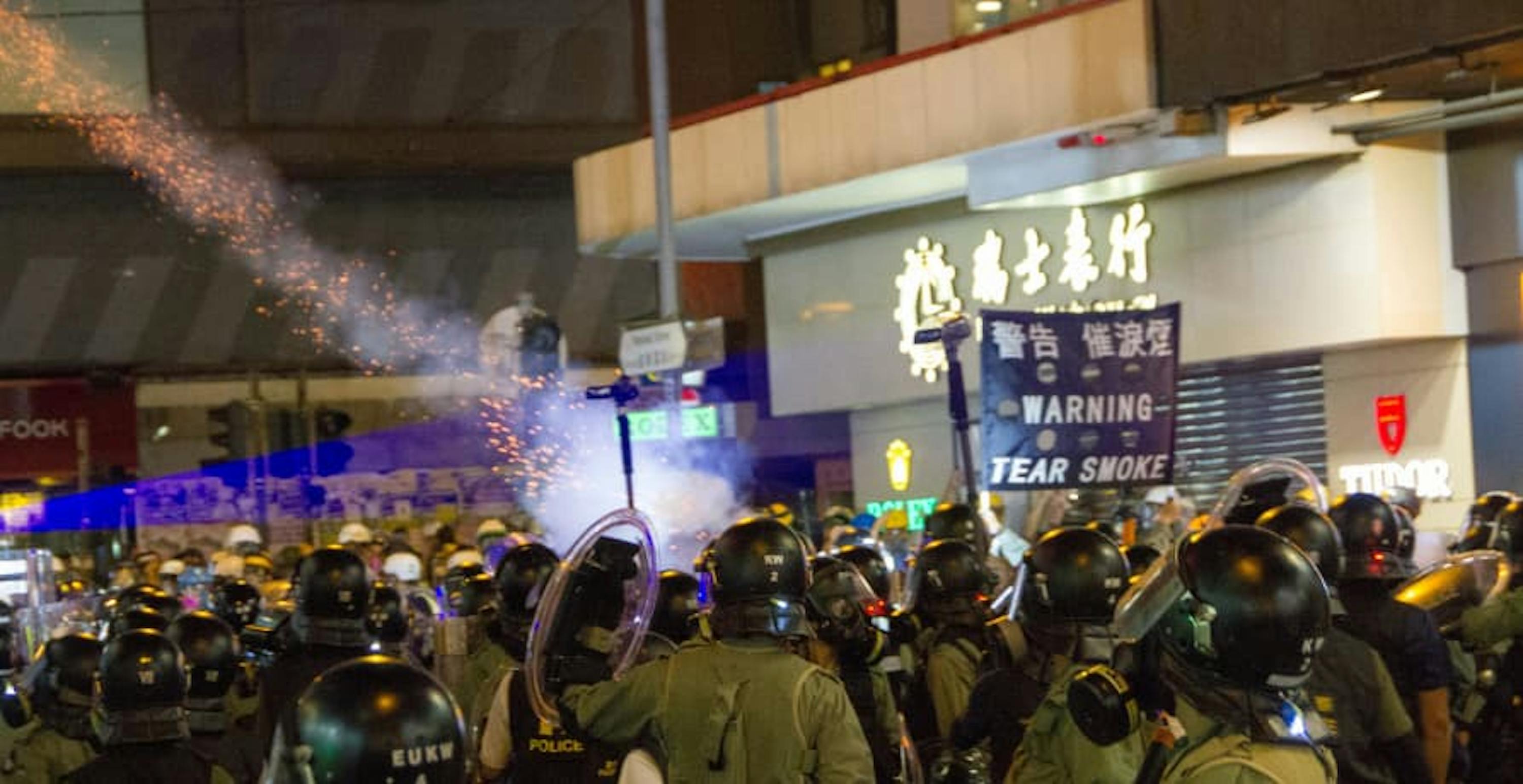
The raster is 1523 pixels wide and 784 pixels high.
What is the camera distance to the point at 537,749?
7.68 metres

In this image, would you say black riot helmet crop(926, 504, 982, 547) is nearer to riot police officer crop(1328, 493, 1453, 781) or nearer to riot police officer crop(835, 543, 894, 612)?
riot police officer crop(835, 543, 894, 612)

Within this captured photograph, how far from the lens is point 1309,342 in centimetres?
1842

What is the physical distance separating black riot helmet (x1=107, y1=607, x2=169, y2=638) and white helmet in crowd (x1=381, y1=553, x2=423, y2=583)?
1018 cm

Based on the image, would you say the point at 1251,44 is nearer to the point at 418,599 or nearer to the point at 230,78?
the point at 418,599

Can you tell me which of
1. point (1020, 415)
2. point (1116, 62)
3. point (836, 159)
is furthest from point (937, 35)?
point (1020, 415)

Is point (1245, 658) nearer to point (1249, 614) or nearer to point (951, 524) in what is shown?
point (1249, 614)

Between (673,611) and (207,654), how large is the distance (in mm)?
1907

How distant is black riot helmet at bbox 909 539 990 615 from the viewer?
917 centimetres

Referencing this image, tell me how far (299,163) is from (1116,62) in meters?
20.5

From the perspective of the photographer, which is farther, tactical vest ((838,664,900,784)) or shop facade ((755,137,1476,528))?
shop facade ((755,137,1476,528))

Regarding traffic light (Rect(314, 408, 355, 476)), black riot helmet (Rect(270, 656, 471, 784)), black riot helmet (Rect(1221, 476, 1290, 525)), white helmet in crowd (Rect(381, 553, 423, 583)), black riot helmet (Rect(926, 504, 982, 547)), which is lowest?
white helmet in crowd (Rect(381, 553, 423, 583))

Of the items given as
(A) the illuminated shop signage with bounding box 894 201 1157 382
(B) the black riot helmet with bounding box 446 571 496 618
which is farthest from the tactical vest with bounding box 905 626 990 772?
(A) the illuminated shop signage with bounding box 894 201 1157 382

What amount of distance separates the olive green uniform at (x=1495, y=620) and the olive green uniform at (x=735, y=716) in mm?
3706

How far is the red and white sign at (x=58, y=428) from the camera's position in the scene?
3466 cm
